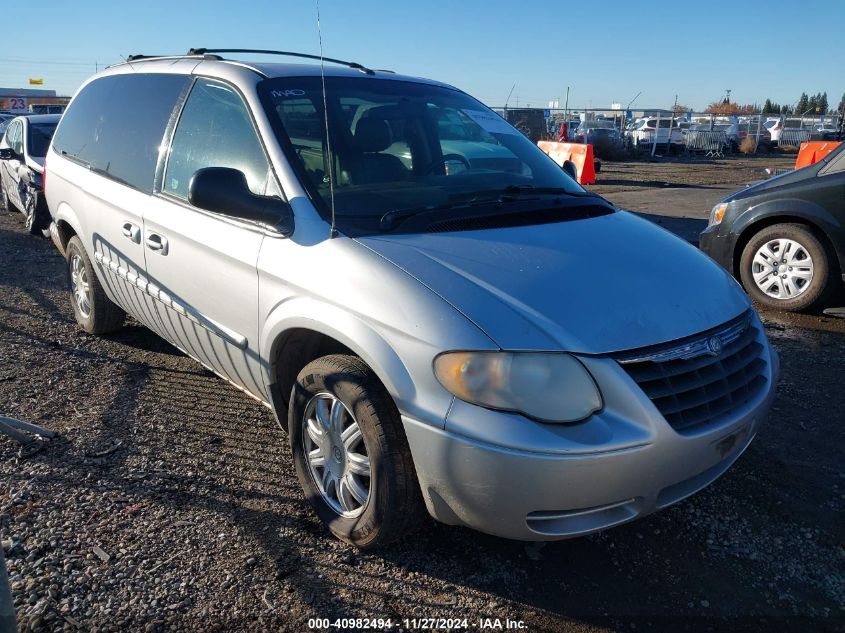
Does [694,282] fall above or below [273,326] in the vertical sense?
above

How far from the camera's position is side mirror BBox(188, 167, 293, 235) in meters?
2.87

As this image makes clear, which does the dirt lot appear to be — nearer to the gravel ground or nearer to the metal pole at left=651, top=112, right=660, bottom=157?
the gravel ground

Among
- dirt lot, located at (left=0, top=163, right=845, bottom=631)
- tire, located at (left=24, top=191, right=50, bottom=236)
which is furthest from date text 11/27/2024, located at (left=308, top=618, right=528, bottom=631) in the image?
tire, located at (left=24, top=191, right=50, bottom=236)

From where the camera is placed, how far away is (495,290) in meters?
2.49

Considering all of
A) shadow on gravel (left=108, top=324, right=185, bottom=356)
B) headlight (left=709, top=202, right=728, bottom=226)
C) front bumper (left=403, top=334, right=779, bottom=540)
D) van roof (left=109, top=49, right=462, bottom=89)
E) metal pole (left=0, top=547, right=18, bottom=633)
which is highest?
van roof (left=109, top=49, right=462, bottom=89)

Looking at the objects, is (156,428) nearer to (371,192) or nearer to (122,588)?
(122,588)

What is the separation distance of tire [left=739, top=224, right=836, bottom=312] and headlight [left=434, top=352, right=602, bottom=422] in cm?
461

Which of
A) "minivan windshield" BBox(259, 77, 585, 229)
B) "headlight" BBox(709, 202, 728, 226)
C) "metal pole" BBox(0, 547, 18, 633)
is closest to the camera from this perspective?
"metal pole" BBox(0, 547, 18, 633)

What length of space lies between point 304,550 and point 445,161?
6.63ft

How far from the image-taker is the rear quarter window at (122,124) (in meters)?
3.99

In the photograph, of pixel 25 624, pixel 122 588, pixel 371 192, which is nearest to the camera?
pixel 25 624

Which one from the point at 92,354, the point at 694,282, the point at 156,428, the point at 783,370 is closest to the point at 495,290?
the point at 694,282

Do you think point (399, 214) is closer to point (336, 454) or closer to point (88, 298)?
point (336, 454)

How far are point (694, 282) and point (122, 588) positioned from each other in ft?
8.37
